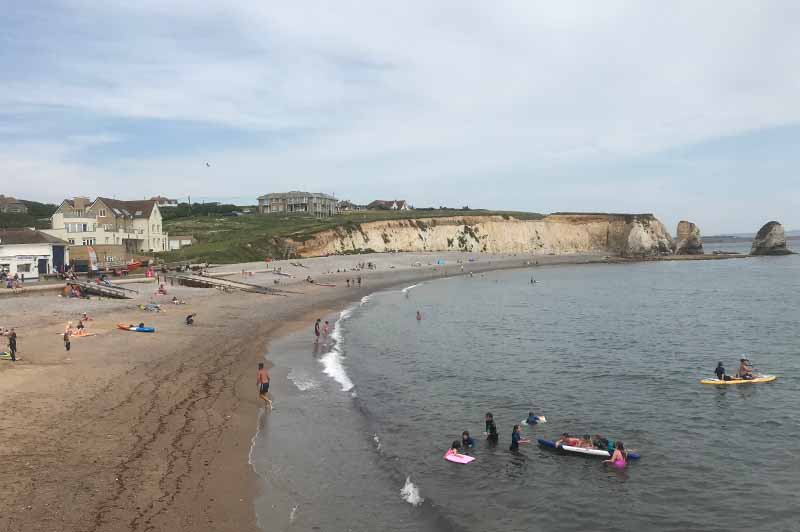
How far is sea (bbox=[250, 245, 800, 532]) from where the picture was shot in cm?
1473

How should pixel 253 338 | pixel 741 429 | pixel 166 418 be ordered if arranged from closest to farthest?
pixel 166 418 < pixel 741 429 < pixel 253 338

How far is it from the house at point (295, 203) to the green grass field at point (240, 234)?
724 inches

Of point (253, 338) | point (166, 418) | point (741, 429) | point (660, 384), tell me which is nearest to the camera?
point (166, 418)

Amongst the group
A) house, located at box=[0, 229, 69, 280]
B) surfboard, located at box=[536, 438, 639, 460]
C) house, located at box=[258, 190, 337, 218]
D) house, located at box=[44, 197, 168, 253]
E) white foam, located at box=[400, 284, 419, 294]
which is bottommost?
surfboard, located at box=[536, 438, 639, 460]

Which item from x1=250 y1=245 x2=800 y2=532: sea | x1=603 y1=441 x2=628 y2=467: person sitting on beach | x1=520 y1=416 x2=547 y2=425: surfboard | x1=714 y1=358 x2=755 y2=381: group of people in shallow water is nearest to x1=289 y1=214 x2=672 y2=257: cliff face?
x1=250 y1=245 x2=800 y2=532: sea

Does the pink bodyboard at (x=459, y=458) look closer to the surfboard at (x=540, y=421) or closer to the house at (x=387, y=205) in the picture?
the surfboard at (x=540, y=421)

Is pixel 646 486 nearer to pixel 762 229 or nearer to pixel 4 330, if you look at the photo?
pixel 4 330

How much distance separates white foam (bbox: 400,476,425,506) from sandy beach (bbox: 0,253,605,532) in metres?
3.90

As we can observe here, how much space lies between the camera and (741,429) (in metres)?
21.4

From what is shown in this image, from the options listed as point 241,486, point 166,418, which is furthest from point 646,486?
point 166,418

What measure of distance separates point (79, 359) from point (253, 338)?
11.3 m

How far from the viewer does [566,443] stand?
19.0 metres

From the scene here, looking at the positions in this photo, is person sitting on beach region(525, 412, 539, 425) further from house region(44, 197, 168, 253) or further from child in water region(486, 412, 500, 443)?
house region(44, 197, 168, 253)

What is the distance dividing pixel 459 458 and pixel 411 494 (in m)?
2.97
